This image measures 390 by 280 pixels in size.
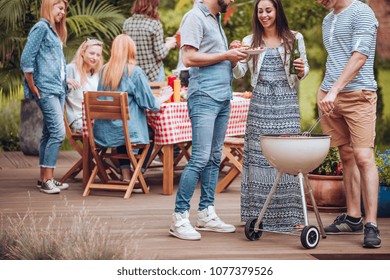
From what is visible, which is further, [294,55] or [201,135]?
[294,55]

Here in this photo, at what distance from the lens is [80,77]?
8.81 meters

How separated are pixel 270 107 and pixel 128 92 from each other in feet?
6.73

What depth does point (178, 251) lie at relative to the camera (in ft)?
18.6

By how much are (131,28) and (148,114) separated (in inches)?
72.2

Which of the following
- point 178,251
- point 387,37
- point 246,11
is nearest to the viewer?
point 178,251

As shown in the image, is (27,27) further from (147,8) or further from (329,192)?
(329,192)

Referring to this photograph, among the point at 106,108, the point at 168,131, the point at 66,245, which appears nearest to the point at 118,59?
the point at 106,108

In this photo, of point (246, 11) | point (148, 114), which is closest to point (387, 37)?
point (148, 114)

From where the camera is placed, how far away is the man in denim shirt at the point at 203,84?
5.87 m

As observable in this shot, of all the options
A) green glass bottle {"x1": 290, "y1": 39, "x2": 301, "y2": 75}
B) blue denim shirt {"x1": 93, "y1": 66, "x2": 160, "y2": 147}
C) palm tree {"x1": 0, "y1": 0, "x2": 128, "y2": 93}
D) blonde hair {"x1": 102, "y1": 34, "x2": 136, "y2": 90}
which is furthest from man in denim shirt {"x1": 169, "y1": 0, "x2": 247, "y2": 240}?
palm tree {"x1": 0, "y1": 0, "x2": 128, "y2": 93}

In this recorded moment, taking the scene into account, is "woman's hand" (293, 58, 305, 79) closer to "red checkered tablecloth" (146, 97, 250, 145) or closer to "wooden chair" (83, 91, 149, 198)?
"wooden chair" (83, 91, 149, 198)

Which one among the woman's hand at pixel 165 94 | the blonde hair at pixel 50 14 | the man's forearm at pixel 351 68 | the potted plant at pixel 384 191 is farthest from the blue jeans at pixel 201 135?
the blonde hair at pixel 50 14

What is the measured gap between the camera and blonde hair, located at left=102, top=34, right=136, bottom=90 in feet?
26.0
